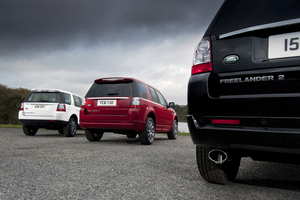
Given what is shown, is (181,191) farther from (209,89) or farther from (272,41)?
(272,41)

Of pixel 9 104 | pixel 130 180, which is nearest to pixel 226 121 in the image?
pixel 130 180

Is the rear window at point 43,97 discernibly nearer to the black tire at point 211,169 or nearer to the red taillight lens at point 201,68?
the black tire at point 211,169

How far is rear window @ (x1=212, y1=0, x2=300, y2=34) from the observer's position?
7.11ft

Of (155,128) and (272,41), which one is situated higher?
(272,41)

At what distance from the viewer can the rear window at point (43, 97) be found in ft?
31.8

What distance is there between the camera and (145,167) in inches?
151

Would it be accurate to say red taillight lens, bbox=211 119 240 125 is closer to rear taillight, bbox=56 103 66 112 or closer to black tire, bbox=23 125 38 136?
rear taillight, bbox=56 103 66 112

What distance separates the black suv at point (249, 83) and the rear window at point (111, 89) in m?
4.50

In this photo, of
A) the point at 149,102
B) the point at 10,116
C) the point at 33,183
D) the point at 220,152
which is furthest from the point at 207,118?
the point at 10,116

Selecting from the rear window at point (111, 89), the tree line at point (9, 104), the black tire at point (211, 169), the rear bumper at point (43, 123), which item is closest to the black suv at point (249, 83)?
the black tire at point (211, 169)

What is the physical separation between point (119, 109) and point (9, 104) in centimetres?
3532

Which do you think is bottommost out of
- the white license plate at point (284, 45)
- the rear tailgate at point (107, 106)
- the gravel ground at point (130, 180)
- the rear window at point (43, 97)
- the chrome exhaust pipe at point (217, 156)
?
the gravel ground at point (130, 180)

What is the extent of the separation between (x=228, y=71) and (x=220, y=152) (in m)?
A: 0.81

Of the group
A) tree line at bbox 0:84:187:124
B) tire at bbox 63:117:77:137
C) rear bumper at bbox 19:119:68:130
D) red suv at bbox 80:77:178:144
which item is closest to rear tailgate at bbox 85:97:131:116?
red suv at bbox 80:77:178:144
